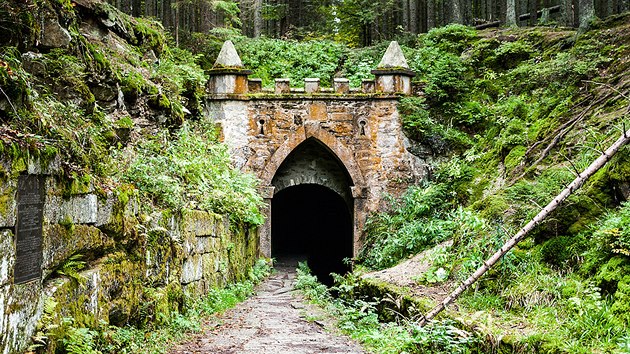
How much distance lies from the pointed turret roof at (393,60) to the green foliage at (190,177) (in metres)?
4.78

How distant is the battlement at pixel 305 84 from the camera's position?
594 inches

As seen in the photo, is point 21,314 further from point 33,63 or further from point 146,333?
point 33,63

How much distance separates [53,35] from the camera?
20.1 feet

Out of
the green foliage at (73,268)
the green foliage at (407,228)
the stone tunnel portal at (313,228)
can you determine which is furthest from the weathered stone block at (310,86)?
the green foliage at (73,268)

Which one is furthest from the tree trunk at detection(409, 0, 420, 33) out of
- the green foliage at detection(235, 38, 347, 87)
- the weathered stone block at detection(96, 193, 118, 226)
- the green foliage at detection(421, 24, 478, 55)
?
the weathered stone block at detection(96, 193, 118, 226)

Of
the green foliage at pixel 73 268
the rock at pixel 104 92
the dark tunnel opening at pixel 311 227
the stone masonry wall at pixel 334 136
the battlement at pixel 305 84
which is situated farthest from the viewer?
the dark tunnel opening at pixel 311 227

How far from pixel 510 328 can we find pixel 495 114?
9788 mm

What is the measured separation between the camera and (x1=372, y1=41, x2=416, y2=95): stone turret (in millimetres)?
15312

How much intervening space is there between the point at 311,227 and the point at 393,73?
9601 mm

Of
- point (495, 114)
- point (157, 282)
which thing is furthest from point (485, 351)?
point (495, 114)

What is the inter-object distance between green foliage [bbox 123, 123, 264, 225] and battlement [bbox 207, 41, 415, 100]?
2.02 metres

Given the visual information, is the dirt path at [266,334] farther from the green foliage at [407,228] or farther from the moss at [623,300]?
the green foliage at [407,228]

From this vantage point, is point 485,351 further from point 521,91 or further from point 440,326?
point 521,91

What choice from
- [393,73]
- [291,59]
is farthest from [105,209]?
[291,59]
